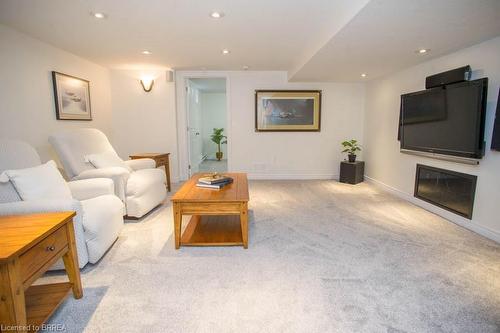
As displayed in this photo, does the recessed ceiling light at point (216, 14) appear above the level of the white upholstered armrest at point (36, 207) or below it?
above

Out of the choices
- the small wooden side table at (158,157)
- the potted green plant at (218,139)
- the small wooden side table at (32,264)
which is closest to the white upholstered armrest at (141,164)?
the small wooden side table at (158,157)

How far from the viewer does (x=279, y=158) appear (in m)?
5.12

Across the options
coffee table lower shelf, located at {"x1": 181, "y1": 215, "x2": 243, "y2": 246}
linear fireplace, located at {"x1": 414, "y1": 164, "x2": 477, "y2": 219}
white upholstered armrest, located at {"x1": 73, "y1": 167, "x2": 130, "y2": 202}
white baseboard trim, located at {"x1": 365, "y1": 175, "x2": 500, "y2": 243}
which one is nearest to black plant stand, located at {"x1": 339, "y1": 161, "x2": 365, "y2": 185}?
white baseboard trim, located at {"x1": 365, "y1": 175, "x2": 500, "y2": 243}

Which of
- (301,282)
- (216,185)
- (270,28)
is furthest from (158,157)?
(301,282)

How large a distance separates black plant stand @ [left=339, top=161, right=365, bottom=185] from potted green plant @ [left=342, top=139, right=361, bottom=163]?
4.7 inches

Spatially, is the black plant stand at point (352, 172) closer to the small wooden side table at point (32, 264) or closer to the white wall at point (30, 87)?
the small wooden side table at point (32, 264)

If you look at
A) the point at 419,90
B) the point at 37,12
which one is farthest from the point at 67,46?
the point at 419,90

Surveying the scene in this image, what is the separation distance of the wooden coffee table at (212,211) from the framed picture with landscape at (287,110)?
251cm

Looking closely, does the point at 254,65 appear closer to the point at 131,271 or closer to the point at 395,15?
the point at 395,15

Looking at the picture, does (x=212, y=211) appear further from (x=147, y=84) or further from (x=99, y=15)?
(x=147, y=84)

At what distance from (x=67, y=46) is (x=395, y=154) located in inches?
190

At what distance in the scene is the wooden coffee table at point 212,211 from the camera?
2.18 metres

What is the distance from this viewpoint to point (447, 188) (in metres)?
3.01

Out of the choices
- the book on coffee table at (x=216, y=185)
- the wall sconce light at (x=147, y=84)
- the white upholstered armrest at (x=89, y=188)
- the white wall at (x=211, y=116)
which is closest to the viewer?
the white upholstered armrest at (x=89, y=188)
